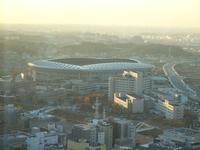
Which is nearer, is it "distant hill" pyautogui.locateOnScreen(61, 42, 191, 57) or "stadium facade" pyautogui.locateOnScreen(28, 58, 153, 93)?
"stadium facade" pyautogui.locateOnScreen(28, 58, 153, 93)

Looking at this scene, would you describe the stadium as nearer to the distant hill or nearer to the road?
the road

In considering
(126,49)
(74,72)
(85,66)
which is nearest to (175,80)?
(85,66)

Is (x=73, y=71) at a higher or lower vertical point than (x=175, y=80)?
higher

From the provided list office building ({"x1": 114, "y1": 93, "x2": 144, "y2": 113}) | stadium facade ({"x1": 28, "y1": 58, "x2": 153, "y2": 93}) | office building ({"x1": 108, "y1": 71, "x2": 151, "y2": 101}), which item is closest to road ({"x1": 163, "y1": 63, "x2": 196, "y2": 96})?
stadium facade ({"x1": 28, "y1": 58, "x2": 153, "y2": 93})

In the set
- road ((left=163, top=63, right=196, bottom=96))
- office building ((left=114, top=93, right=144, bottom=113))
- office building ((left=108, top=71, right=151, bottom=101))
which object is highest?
office building ((left=108, top=71, right=151, bottom=101))

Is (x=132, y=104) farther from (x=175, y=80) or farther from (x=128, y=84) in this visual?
(x=175, y=80)

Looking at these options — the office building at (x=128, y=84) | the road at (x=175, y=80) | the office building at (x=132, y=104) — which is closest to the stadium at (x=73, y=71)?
the road at (x=175, y=80)

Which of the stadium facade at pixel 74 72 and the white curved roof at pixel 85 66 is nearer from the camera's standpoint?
the stadium facade at pixel 74 72

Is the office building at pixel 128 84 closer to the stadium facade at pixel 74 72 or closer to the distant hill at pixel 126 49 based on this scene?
the stadium facade at pixel 74 72

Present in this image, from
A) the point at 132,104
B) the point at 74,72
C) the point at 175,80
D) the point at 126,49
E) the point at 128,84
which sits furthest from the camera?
the point at 126,49
